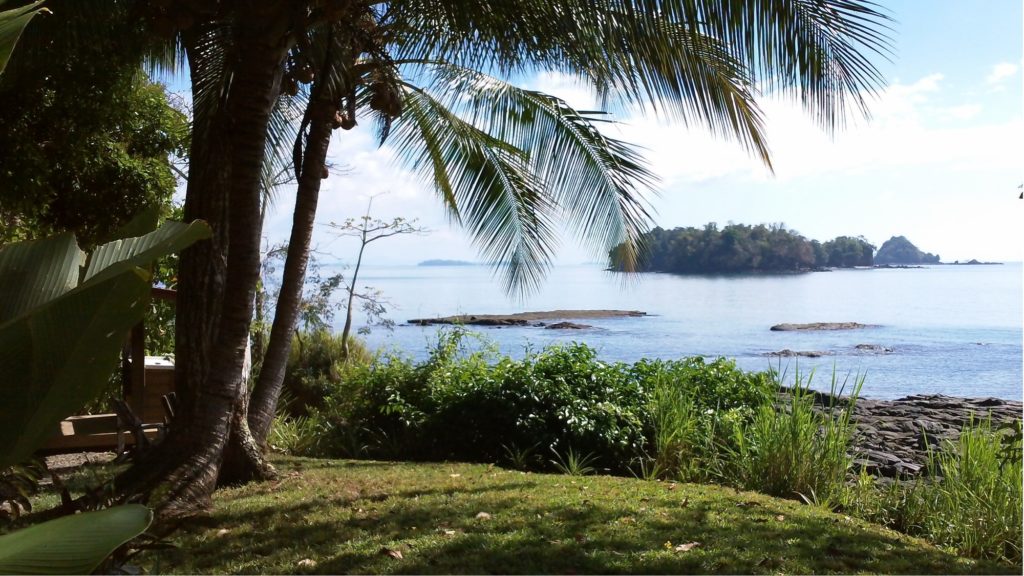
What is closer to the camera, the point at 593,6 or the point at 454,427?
the point at 593,6

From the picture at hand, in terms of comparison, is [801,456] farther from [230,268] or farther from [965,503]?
[230,268]

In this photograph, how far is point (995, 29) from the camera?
4.89m

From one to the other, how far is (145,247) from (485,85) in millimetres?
7653

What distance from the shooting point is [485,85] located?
816cm

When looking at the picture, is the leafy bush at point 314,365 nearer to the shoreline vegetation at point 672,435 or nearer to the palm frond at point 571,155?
the shoreline vegetation at point 672,435

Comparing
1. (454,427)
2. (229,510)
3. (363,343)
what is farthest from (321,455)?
(363,343)

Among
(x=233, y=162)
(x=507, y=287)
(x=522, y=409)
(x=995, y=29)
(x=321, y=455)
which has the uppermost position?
(x=995, y=29)

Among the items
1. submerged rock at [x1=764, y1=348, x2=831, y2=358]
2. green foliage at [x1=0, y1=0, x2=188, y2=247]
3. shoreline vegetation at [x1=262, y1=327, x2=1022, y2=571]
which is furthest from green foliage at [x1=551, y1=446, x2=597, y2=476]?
submerged rock at [x1=764, y1=348, x2=831, y2=358]

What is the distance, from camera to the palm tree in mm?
4703

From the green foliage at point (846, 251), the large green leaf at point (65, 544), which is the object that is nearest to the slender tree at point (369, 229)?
the green foliage at point (846, 251)

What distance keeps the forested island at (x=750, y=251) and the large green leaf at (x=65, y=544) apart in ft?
54.4

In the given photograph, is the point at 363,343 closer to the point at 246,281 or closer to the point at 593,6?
the point at 246,281

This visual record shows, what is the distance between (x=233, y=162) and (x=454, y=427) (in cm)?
390

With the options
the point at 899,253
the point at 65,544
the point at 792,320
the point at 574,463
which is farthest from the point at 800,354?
the point at 65,544
